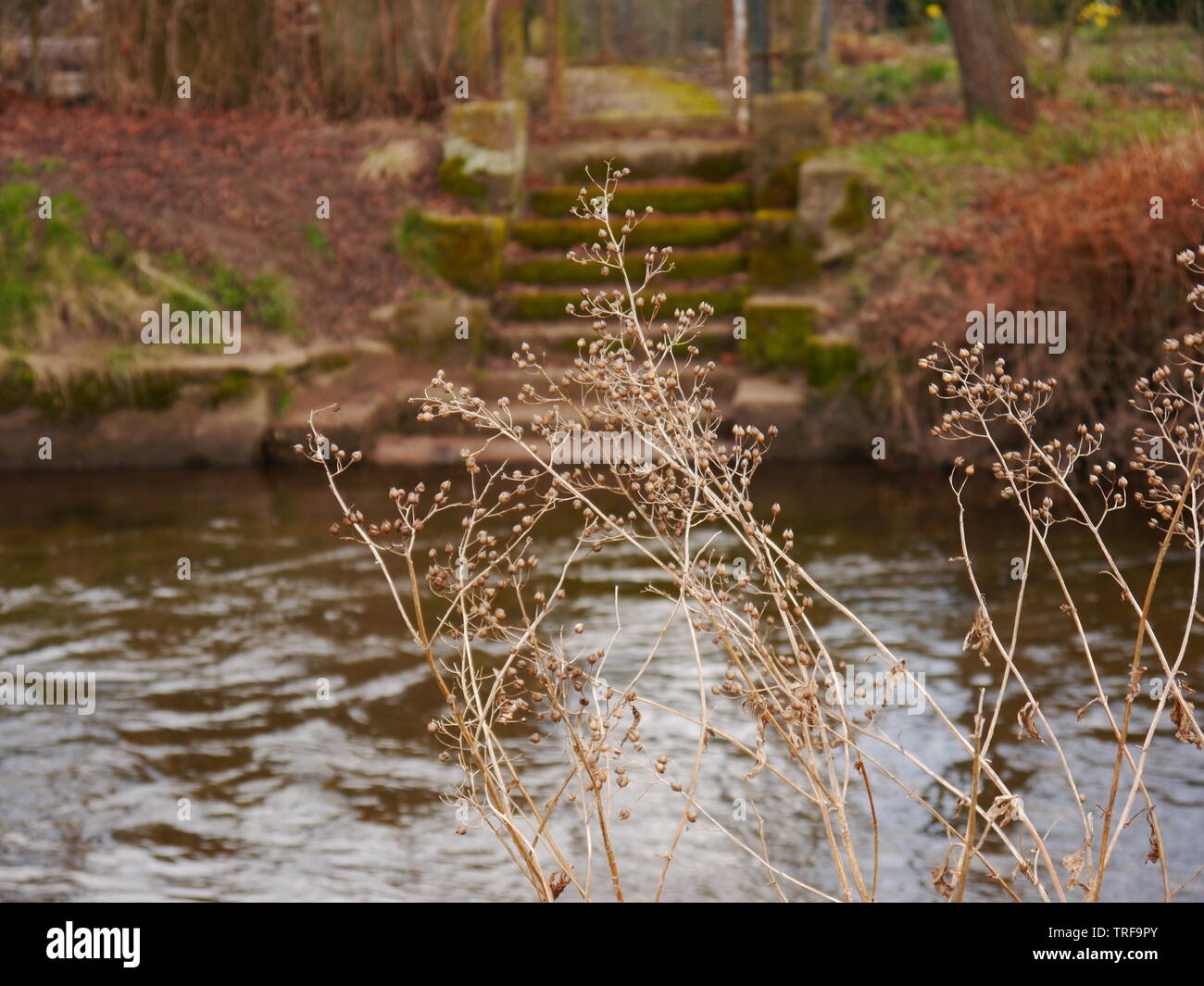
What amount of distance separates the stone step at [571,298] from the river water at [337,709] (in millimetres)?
2317

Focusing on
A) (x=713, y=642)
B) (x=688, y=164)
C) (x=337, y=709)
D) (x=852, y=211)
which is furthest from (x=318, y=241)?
(x=713, y=642)

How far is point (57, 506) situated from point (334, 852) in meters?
5.20

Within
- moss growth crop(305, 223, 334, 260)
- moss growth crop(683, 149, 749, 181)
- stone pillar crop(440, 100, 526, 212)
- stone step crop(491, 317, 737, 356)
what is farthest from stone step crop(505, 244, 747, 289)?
moss growth crop(305, 223, 334, 260)

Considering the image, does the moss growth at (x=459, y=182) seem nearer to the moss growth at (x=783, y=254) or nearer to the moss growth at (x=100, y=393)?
the moss growth at (x=783, y=254)

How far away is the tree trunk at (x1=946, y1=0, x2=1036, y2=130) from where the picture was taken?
12336 mm

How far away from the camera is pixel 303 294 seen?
11156mm

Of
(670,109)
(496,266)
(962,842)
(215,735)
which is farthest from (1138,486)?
(670,109)

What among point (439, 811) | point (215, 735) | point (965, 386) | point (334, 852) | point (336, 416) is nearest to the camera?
point (965, 386)

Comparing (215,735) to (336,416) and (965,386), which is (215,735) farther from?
(336,416)

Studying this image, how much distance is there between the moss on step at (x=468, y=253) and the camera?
11.4 meters

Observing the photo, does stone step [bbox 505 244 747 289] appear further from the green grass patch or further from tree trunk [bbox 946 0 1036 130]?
tree trunk [bbox 946 0 1036 130]

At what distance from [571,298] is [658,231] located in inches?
39.5

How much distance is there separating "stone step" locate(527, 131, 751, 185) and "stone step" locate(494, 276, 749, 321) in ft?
5.46

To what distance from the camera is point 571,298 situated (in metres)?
11.3
